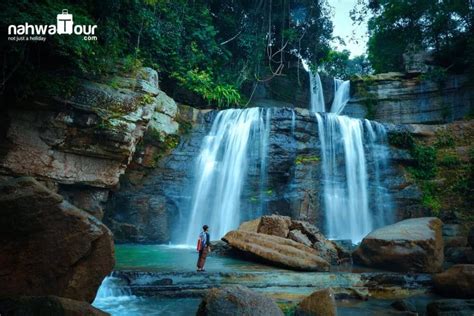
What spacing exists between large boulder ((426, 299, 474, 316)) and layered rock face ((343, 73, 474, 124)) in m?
17.9

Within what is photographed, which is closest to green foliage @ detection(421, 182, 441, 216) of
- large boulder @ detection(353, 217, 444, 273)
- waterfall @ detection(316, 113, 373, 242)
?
waterfall @ detection(316, 113, 373, 242)

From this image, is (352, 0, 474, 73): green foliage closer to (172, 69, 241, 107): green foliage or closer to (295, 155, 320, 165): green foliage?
(295, 155, 320, 165): green foliage

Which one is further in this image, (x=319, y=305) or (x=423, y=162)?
(x=423, y=162)

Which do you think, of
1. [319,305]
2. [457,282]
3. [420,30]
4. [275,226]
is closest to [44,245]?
[319,305]

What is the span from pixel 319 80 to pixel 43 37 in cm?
1873

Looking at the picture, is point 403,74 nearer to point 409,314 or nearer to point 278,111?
point 278,111

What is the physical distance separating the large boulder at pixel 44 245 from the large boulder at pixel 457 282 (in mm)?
7184

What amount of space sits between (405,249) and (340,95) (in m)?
16.9

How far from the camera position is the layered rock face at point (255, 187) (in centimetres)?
1552

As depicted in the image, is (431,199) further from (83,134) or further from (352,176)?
(83,134)

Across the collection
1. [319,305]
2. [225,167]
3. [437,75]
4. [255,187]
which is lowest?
[319,305]

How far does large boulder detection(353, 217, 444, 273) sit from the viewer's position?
9.70 metres

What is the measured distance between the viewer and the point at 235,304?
4.76 meters

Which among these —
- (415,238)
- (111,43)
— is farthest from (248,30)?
(415,238)
